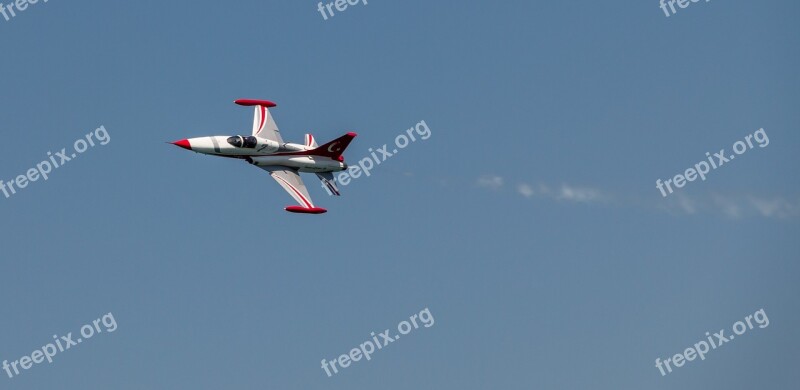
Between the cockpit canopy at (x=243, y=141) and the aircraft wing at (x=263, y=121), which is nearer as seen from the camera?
the cockpit canopy at (x=243, y=141)

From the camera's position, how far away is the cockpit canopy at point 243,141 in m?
119

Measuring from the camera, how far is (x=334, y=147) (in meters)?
122

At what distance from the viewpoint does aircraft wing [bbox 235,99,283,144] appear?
406 ft

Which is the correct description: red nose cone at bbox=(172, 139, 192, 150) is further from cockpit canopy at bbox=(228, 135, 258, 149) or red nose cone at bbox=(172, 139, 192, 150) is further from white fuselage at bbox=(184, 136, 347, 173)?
cockpit canopy at bbox=(228, 135, 258, 149)

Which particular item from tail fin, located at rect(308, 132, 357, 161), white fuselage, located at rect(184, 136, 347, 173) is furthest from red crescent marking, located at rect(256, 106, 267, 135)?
tail fin, located at rect(308, 132, 357, 161)

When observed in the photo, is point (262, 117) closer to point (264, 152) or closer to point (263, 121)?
point (263, 121)

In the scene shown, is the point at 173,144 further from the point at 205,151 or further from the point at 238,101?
the point at 238,101

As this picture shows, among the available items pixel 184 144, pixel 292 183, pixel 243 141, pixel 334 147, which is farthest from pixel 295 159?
pixel 184 144

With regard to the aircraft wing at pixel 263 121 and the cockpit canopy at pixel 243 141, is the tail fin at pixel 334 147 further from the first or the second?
the cockpit canopy at pixel 243 141

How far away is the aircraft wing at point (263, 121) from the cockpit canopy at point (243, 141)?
3.37 meters

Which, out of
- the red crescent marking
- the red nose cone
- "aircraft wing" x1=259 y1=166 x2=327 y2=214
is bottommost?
"aircraft wing" x1=259 y1=166 x2=327 y2=214

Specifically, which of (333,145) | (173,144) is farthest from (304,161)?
(173,144)

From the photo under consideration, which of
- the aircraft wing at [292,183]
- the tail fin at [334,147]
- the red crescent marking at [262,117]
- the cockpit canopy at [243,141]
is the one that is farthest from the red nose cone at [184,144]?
the tail fin at [334,147]

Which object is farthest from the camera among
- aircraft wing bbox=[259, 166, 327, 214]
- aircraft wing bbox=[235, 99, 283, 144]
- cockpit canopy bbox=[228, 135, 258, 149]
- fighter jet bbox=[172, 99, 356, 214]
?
aircraft wing bbox=[235, 99, 283, 144]
